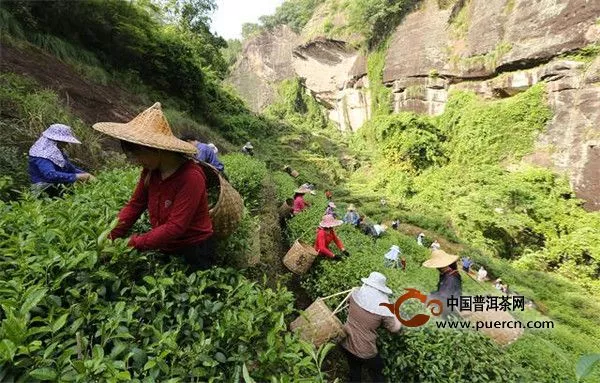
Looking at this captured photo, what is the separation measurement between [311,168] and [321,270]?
67.5ft

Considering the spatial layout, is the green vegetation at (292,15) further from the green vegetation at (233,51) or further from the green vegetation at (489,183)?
the green vegetation at (489,183)

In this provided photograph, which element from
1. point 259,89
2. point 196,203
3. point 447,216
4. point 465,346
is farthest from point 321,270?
point 259,89

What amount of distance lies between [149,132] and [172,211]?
22.2 inches

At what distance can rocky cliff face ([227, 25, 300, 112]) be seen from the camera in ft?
167

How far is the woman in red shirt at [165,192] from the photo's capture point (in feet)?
8.00

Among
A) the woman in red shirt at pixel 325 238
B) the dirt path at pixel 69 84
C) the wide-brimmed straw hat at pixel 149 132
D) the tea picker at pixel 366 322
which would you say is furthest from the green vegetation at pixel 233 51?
the wide-brimmed straw hat at pixel 149 132

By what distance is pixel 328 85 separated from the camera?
41.5 meters

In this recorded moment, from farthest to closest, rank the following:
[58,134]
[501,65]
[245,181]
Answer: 1. [501,65]
2. [245,181]
3. [58,134]

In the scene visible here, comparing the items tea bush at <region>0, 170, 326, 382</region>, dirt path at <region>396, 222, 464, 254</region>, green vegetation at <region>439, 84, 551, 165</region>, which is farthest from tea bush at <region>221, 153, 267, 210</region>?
green vegetation at <region>439, 84, 551, 165</region>

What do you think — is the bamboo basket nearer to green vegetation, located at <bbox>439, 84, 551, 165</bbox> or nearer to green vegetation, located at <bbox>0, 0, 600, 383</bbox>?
green vegetation, located at <bbox>0, 0, 600, 383</bbox>

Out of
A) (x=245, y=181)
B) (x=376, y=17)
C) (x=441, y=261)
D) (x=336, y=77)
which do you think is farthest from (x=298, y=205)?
(x=336, y=77)

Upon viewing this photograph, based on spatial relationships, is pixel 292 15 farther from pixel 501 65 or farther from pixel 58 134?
pixel 58 134

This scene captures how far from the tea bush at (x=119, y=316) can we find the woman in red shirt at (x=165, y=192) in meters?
0.15

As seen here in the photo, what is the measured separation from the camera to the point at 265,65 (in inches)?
2057
